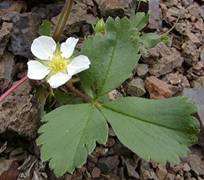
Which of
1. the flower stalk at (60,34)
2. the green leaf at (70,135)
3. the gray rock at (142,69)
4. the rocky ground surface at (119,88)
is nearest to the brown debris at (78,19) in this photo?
the rocky ground surface at (119,88)

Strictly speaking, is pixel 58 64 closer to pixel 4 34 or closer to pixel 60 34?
pixel 60 34

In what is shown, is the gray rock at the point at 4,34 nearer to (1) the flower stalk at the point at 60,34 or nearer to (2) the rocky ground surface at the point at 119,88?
(2) the rocky ground surface at the point at 119,88

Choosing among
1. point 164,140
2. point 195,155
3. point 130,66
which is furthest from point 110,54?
point 195,155

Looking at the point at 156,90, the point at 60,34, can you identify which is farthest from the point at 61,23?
the point at 156,90

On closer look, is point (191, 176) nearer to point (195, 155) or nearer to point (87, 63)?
point (195, 155)

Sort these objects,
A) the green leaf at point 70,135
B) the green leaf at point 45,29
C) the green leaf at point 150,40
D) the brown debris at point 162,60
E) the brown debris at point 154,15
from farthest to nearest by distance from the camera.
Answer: the brown debris at point 154,15 → the brown debris at point 162,60 → the green leaf at point 150,40 → the green leaf at point 45,29 → the green leaf at point 70,135

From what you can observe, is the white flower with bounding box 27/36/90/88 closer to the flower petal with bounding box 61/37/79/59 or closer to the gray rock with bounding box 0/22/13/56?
the flower petal with bounding box 61/37/79/59

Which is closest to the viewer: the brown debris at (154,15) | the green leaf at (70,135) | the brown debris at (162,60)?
the green leaf at (70,135)
